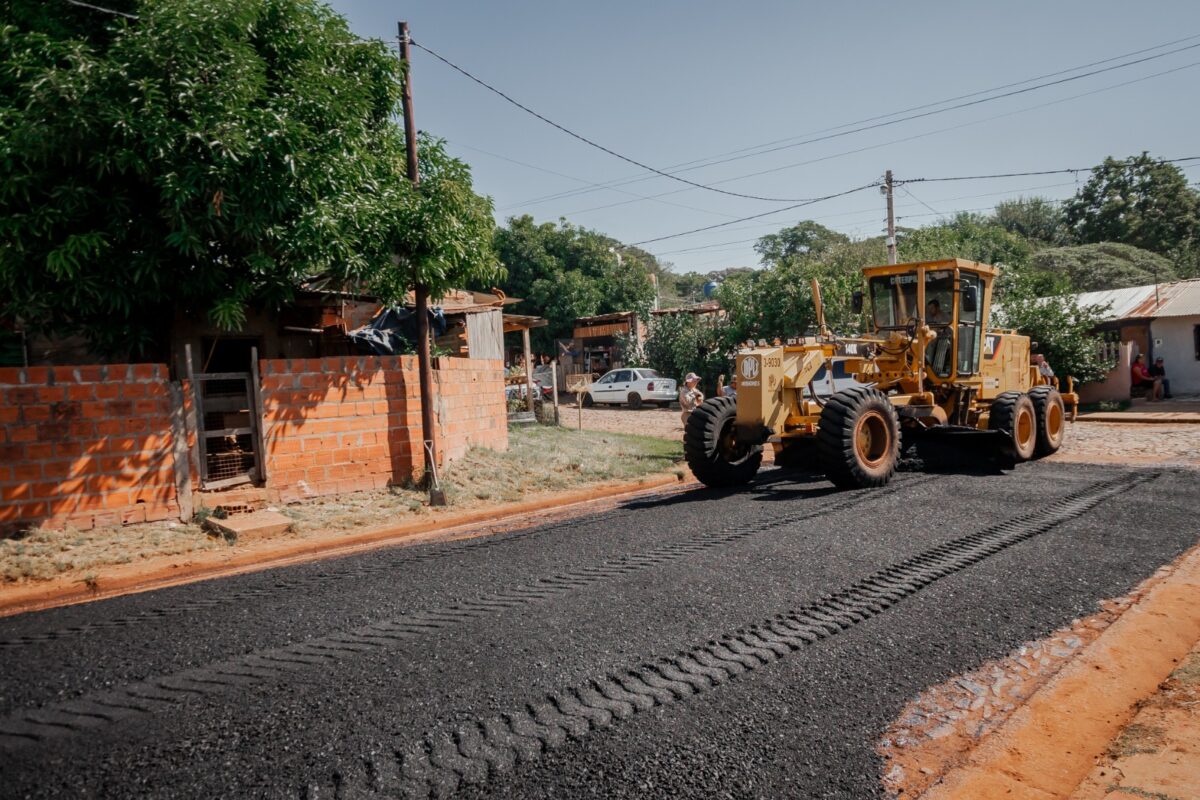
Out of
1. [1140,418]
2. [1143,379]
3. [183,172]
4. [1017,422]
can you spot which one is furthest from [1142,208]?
[183,172]

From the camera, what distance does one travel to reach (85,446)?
24.2 ft

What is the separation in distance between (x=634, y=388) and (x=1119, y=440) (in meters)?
15.9

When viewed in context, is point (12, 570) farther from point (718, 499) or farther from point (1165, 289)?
point (1165, 289)

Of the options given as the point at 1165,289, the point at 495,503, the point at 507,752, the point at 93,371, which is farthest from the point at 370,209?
the point at 1165,289

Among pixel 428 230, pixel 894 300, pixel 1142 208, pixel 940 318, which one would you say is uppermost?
pixel 1142 208

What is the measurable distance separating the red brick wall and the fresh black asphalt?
7.09 ft

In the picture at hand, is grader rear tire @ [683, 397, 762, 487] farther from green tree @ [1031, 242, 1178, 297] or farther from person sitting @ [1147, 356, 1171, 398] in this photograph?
green tree @ [1031, 242, 1178, 297]

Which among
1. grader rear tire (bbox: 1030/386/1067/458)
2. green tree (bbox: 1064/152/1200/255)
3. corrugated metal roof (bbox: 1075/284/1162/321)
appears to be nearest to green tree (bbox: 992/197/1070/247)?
green tree (bbox: 1064/152/1200/255)

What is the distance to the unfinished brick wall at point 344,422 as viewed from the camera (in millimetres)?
8797

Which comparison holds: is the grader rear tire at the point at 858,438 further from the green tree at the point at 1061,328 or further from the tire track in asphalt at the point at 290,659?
the green tree at the point at 1061,328

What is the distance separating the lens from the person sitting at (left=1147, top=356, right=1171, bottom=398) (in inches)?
837

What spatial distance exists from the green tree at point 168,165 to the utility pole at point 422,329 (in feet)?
2.37

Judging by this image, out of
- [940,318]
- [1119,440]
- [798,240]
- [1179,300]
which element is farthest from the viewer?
[798,240]

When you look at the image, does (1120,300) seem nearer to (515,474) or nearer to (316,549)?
(515,474)
